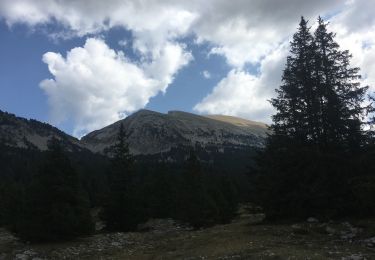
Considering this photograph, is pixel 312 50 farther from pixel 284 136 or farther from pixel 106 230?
pixel 106 230

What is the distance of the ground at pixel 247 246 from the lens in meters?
22.5

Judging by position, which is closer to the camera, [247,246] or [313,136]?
[247,246]

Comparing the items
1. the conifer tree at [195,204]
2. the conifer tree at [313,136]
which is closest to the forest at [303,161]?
the conifer tree at [313,136]

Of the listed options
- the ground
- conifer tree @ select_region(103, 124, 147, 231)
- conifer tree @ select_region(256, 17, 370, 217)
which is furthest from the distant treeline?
conifer tree @ select_region(256, 17, 370, 217)

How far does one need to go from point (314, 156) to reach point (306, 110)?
542cm

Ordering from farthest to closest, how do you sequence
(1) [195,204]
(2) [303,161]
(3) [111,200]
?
1. (3) [111,200]
2. (1) [195,204]
3. (2) [303,161]

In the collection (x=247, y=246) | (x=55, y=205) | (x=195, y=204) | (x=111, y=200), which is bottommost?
(x=247, y=246)

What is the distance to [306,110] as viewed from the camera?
3831cm

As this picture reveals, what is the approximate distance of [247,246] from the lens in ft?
83.4

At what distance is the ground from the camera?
73.9 feet

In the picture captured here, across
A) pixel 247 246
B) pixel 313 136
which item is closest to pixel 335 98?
pixel 313 136

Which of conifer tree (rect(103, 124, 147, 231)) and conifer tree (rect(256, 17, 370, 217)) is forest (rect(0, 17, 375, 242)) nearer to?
conifer tree (rect(256, 17, 370, 217))

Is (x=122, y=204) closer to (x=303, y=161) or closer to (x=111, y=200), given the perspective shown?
(x=111, y=200)

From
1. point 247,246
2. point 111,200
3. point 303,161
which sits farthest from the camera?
point 111,200
